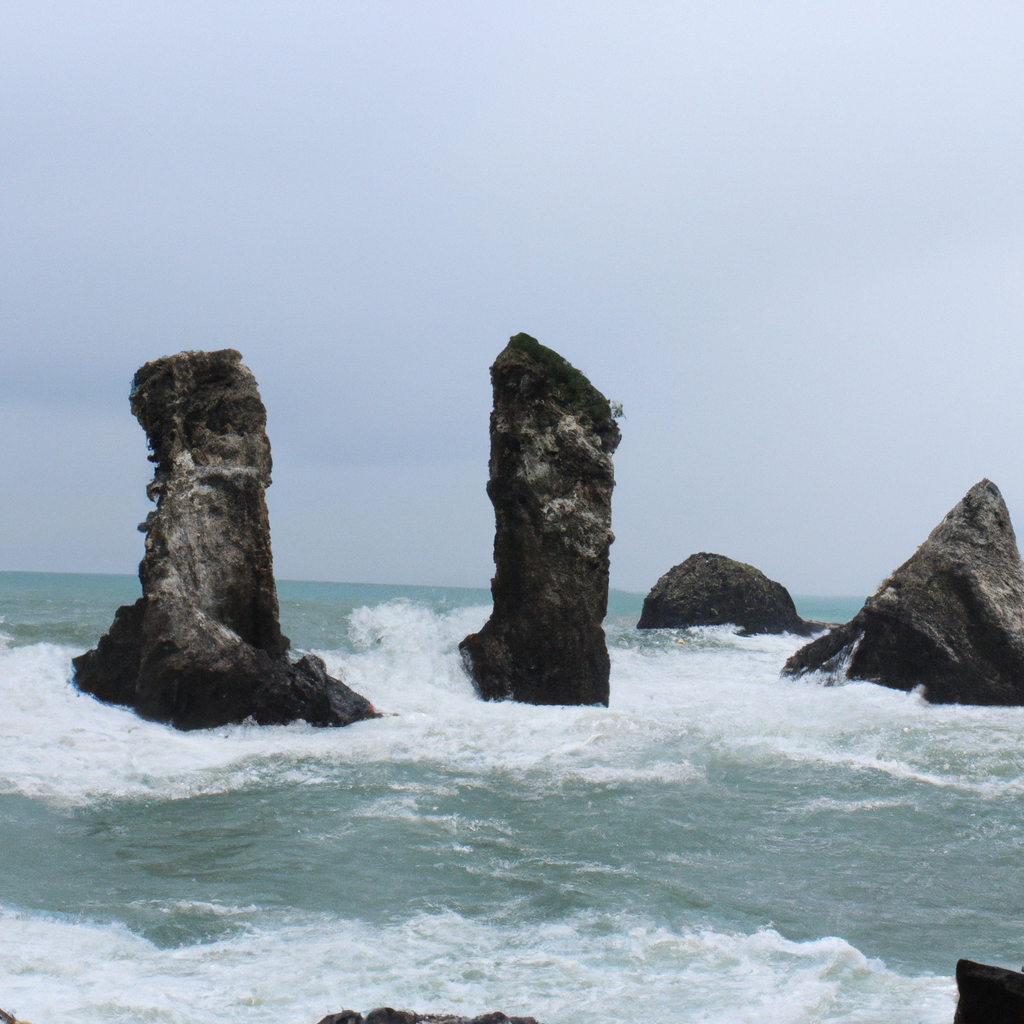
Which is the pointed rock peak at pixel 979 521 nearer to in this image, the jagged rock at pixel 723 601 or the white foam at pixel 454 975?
the jagged rock at pixel 723 601

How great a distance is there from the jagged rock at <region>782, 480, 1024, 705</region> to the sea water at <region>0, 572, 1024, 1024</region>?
184 centimetres

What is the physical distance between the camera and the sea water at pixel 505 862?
5.47 meters

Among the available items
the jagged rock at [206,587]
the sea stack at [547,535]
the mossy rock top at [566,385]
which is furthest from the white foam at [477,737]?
the mossy rock top at [566,385]

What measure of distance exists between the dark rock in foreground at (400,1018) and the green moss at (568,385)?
12772 millimetres

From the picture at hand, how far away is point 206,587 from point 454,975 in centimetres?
977

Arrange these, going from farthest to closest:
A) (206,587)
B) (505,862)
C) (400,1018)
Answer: (206,587) < (505,862) < (400,1018)

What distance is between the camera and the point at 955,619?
Result: 55.7 feet

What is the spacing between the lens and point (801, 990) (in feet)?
18.0

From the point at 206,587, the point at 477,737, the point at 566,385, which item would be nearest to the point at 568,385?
the point at 566,385

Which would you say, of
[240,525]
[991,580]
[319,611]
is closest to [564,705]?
[240,525]

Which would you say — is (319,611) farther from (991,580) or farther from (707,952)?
(707,952)

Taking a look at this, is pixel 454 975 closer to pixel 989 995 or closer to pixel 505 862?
pixel 505 862

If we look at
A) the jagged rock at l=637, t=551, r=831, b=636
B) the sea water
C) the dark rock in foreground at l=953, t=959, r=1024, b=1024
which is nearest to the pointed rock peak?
the sea water

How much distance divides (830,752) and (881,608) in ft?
20.0
